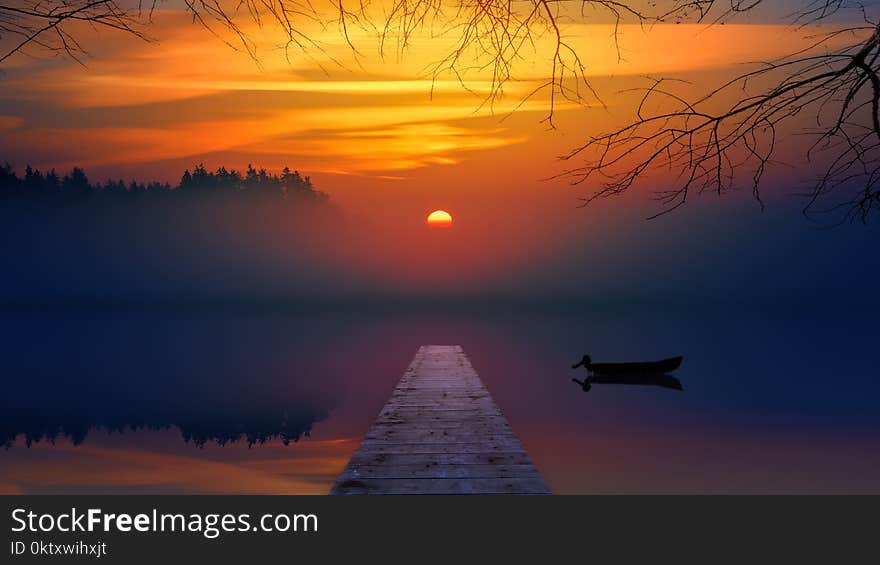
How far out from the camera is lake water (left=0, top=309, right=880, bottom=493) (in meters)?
12.6

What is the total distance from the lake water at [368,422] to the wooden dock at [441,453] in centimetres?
297

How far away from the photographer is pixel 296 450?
14617mm

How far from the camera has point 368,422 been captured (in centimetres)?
1839

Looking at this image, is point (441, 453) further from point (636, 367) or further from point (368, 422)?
point (636, 367)

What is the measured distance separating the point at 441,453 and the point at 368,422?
11.8 m

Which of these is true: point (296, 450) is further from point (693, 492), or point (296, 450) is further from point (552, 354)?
point (552, 354)

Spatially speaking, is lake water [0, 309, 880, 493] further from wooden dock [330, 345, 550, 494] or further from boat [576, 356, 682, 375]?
wooden dock [330, 345, 550, 494]

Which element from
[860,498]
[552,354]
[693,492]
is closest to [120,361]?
[552,354]

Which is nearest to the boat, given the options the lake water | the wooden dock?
the lake water

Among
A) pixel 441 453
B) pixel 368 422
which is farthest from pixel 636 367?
pixel 441 453

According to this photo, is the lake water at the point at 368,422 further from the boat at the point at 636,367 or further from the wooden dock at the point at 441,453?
the wooden dock at the point at 441,453

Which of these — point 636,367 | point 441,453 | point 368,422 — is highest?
point 636,367

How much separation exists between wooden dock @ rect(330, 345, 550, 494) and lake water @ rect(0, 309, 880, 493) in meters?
2.97

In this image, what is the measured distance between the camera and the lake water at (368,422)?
12.6m
